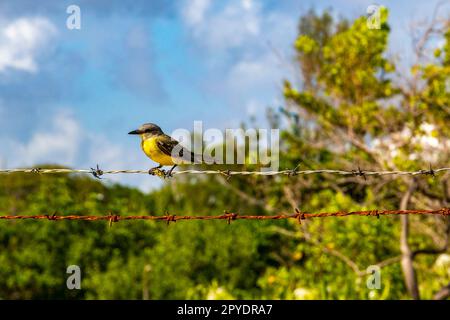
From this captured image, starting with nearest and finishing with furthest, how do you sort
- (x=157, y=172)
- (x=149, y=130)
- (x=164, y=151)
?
(x=157, y=172)
(x=164, y=151)
(x=149, y=130)

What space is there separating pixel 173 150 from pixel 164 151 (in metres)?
0.11

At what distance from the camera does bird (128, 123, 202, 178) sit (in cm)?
765

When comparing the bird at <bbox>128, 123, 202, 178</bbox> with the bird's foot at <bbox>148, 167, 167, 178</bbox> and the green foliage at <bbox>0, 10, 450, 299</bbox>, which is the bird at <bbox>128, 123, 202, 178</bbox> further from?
the green foliage at <bbox>0, 10, 450, 299</bbox>

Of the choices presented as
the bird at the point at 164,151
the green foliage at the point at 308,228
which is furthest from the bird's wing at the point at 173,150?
the green foliage at the point at 308,228

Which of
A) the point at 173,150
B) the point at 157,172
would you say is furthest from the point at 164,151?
the point at 157,172

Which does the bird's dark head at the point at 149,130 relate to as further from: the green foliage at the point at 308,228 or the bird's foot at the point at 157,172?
the green foliage at the point at 308,228

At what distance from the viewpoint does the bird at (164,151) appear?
7652 millimetres

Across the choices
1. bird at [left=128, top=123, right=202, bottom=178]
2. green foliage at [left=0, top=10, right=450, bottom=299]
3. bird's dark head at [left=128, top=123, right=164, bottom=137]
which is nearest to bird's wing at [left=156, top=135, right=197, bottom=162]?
bird at [left=128, top=123, right=202, bottom=178]

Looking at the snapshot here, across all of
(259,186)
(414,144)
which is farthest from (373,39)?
(259,186)

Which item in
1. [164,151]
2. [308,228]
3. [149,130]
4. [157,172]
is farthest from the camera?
[308,228]

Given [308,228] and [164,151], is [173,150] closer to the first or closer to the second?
[164,151]

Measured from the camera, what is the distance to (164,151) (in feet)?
25.1

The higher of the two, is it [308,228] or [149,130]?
[149,130]
